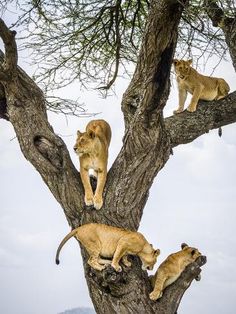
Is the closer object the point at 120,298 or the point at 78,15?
the point at 120,298

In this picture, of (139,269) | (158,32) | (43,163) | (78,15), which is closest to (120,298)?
(139,269)

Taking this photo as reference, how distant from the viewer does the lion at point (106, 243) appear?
278 inches

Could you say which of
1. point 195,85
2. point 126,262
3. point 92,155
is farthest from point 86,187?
point 195,85

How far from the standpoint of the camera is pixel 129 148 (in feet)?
26.1

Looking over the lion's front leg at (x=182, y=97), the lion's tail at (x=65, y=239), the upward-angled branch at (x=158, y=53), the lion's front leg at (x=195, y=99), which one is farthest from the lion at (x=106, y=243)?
the lion's front leg at (x=182, y=97)

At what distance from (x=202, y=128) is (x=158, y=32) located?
1750 millimetres

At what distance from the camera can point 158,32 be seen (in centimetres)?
768

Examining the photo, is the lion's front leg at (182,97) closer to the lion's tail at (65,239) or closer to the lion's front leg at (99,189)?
the lion's front leg at (99,189)

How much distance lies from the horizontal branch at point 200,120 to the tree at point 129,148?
0.22 feet

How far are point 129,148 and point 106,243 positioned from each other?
1450mm

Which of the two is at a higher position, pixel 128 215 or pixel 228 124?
pixel 228 124

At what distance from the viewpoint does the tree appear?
7.25 m

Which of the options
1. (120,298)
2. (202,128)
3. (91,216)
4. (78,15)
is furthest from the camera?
(78,15)

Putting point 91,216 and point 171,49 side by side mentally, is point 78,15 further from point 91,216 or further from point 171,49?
point 91,216
